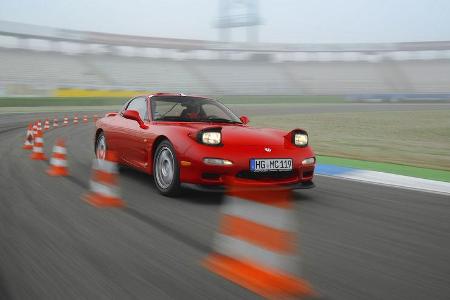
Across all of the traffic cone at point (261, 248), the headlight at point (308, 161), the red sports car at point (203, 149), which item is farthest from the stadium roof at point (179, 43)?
the traffic cone at point (261, 248)

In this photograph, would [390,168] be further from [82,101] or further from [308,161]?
[82,101]

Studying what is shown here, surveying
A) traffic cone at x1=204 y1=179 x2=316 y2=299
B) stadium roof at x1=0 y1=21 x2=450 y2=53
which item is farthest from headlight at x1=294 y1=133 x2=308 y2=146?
stadium roof at x1=0 y1=21 x2=450 y2=53

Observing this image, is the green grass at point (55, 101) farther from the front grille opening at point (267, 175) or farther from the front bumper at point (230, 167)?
the front grille opening at point (267, 175)

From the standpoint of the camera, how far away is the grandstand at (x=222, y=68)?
46.8 meters

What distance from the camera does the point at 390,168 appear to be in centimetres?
830

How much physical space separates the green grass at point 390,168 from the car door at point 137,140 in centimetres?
397

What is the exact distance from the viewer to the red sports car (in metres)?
4.89

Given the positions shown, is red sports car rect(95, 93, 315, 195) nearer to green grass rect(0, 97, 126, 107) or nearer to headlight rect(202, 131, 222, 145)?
headlight rect(202, 131, 222, 145)

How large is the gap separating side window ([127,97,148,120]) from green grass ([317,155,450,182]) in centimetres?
387

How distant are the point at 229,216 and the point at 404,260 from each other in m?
1.34

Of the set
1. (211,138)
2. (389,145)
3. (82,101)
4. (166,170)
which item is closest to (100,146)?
(166,170)

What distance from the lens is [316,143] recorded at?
12766 millimetres

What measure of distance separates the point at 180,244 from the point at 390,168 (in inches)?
229

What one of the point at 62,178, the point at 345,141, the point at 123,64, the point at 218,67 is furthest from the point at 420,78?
the point at 62,178
